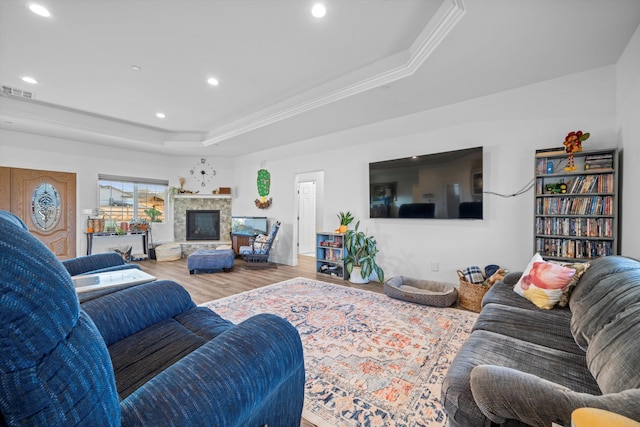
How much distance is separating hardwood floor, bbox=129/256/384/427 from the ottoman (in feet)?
0.40

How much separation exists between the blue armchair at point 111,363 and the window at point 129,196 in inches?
225

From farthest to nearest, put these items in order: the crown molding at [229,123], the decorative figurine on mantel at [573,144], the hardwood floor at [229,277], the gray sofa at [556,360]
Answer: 1. the hardwood floor at [229,277]
2. the decorative figurine on mantel at [573,144]
3. the crown molding at [229,123]
4. the gray sofa at [556,360]

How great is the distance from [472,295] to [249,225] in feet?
15.4

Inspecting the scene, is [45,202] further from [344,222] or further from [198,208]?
[344,222]

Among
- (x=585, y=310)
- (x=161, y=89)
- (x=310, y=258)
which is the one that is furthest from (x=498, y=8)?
Answer: (x=310, y=258)

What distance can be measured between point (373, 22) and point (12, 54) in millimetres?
3700

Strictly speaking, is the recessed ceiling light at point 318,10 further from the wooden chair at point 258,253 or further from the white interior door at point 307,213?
the white interior door at point 307,213

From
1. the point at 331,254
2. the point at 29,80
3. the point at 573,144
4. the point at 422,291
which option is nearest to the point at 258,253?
the point at 331,254

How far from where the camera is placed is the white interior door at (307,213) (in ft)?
24.1

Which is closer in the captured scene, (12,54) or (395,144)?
(12,54)

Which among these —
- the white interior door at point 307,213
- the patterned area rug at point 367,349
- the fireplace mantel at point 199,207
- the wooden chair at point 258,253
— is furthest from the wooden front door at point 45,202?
the white interior door at point 307,213

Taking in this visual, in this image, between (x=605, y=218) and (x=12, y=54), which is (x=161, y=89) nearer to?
(x=12, y=54)

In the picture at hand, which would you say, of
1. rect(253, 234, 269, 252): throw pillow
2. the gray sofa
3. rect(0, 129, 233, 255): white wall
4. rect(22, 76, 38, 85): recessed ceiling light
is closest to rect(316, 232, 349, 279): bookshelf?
rect(253, 234, 269, 252): throw pillow

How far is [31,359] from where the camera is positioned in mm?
417
